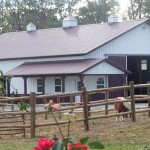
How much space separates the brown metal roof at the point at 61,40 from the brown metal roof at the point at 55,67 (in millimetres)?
615

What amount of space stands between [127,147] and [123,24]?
27125 mm

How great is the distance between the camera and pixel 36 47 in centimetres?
3906

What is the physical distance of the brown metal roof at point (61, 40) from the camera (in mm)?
34969

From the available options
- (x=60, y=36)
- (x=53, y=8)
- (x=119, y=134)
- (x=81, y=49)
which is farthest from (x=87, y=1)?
(x=119, y=134)

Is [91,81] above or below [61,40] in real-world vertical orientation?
below

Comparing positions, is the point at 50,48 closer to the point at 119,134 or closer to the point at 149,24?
the point at 149,24

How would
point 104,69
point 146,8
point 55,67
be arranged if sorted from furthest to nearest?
1. point 146,8
2. point 55,67
3. point 104,69

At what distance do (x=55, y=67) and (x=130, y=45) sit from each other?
18.3 feet

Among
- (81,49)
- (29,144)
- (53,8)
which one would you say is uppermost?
(53,8)

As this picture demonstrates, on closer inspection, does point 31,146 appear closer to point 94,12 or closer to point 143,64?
point 143,64

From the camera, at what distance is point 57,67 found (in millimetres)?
34156

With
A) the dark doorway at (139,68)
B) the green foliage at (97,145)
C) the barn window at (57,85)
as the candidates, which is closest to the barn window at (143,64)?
the dark doorway at (139,68)

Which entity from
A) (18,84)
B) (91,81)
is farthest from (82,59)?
(18,84)

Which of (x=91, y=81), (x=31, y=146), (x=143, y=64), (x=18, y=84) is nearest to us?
(x=31, y=146)
